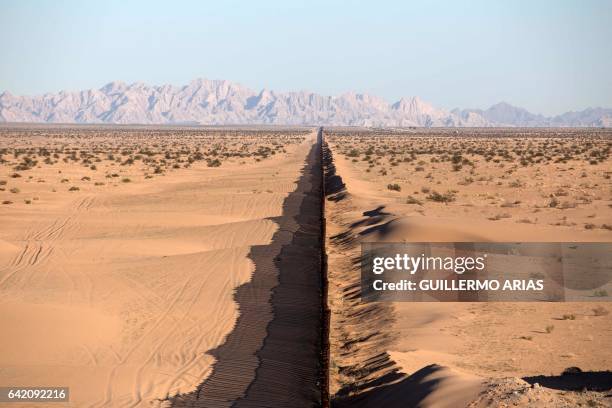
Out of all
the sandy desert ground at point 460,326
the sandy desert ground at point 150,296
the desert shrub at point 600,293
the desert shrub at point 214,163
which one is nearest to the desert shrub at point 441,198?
the sandy desert ground at point 460,326

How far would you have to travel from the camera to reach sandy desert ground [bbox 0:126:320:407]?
37.4 feet

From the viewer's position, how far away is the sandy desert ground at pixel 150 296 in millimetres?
11398

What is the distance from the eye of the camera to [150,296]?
1695 centimetres

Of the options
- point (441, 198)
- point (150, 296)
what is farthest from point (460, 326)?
point (441, 198)

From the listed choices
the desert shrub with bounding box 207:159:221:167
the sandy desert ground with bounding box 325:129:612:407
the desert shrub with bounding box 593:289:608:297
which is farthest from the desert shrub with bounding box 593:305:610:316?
the desert shrub with bounding box 207:159:221:167

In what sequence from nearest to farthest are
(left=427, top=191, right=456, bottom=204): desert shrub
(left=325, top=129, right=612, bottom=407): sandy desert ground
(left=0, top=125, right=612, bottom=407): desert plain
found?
(left=325, top=129, right=612, bottom=407): sandy desert ground → (left=0, top=125, right=612, bottom=407): desert plain → (left=427, top=191, right=456, bottom=204): desert shrub

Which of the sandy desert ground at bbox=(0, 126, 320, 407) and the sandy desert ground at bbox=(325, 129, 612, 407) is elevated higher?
the sandy desert ground at bbox=(325, 129, 612, 407)

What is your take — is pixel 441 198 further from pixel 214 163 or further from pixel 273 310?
pixel 214 163

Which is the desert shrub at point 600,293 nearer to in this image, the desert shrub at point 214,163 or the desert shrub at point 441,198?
the desert shrub at point 441,198

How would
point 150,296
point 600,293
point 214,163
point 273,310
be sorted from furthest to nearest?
1. point 214,163
2. point 150,296
3. point 273,310
4. point 600,293

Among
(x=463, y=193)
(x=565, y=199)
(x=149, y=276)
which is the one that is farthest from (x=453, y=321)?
(x=463, y=193)

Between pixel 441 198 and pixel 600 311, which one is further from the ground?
pixel 600 311

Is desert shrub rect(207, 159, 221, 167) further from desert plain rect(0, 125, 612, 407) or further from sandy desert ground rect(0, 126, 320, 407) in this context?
desert plain rect(0, 125, 612, 407)

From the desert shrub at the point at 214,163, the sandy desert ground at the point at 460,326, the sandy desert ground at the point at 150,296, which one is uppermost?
the sandy desert ground at the point at 460,326
